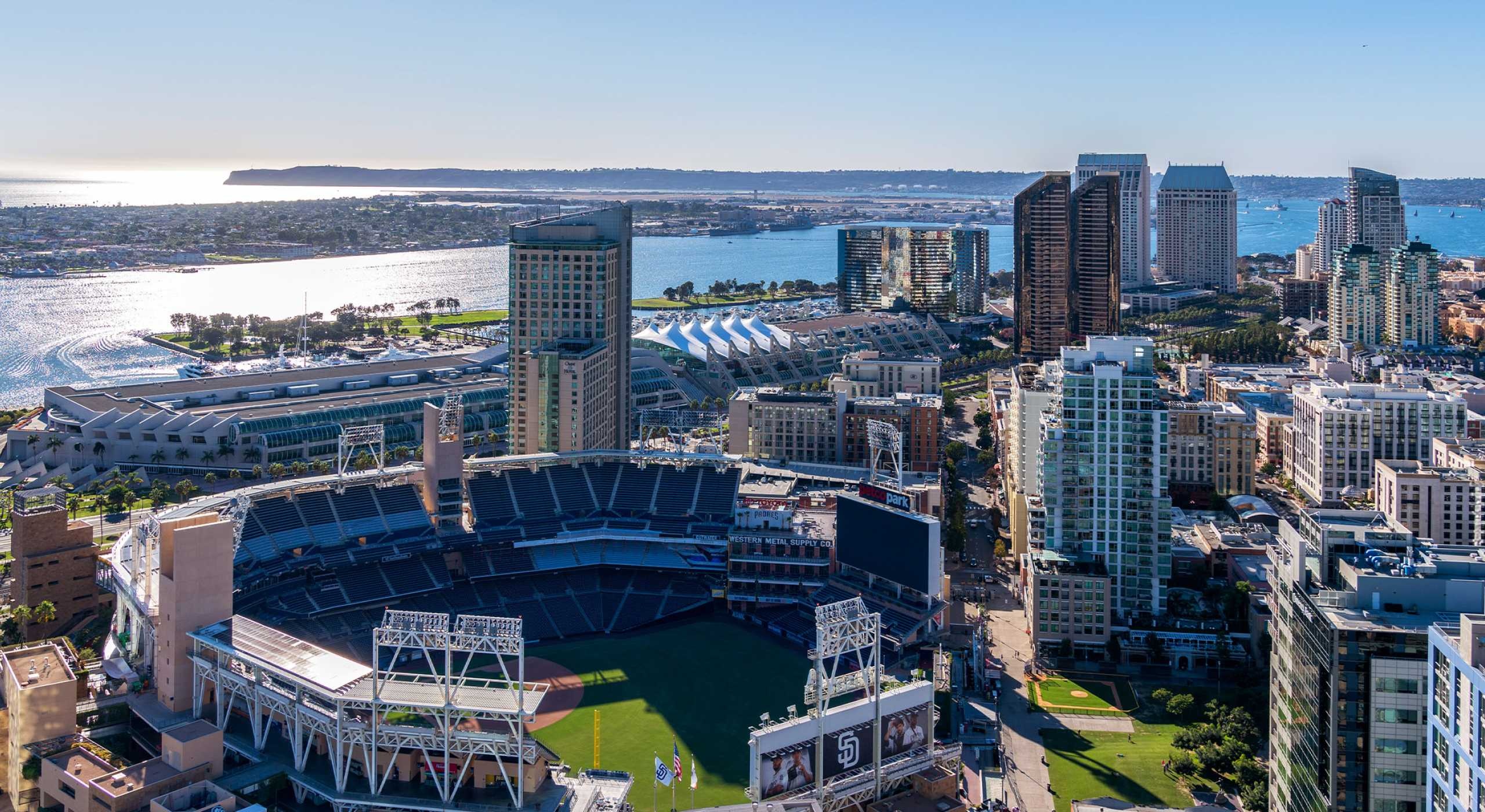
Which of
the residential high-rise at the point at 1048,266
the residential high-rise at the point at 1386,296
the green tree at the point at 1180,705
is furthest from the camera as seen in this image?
the residential high-rise at the point at 1386,296

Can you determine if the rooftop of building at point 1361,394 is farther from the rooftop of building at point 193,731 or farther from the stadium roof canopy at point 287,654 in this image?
the rooftop of building at point 193,731

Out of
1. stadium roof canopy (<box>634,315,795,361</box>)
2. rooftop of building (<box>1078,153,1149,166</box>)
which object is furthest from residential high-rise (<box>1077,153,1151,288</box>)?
stadium roof canopy (<box>634,315,795,361</box>)

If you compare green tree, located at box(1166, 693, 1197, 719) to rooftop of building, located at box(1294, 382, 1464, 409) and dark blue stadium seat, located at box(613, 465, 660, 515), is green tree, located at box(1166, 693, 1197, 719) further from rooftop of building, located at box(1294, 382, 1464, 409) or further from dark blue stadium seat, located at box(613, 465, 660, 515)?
rooftop of building, located at box(1294, 382, 1464, 409)

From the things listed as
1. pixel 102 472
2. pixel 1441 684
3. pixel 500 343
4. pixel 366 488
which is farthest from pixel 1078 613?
pixel 500 343

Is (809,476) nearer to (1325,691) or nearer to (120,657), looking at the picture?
(120,657)

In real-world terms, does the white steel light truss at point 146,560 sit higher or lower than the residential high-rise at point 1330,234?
lower

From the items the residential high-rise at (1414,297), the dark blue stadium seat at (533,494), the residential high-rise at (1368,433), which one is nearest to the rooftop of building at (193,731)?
the dark blue stadium seat at (533,494)
